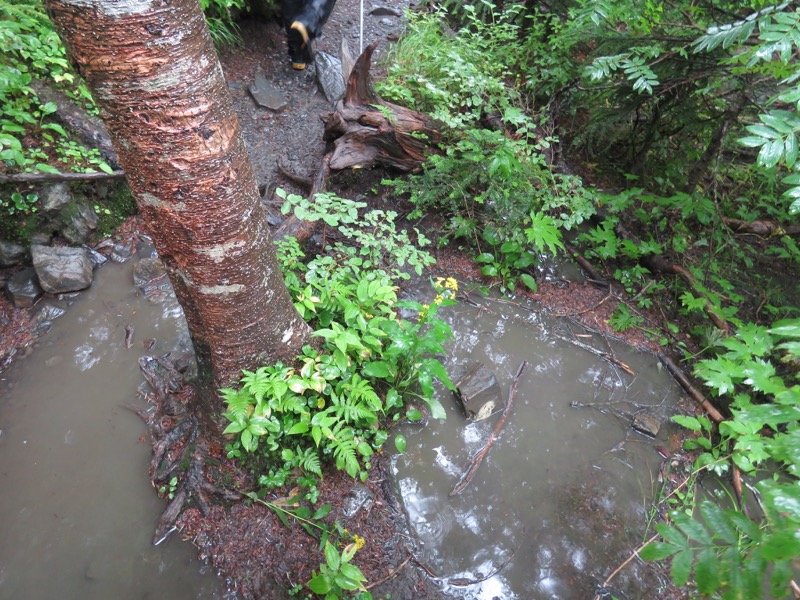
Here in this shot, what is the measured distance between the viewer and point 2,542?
2523 millimetres

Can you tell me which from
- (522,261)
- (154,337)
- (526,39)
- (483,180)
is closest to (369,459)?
(154,337)

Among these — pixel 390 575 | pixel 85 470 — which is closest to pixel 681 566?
pixel 390 575

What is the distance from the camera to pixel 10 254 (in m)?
3.67

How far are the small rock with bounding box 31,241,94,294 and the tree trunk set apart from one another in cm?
201

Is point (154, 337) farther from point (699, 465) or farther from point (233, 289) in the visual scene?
point (699, 465)

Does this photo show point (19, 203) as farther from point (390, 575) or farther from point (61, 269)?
point (390, 575)

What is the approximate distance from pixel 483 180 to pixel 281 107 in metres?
2.98

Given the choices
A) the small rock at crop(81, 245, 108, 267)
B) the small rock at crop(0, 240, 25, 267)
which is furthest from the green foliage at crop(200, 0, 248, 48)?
the small rock at crop(0, 240, 25, 267)

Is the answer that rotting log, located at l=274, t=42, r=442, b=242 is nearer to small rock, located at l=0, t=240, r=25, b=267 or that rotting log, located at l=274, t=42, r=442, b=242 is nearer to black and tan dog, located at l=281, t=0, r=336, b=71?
black and tan dog, located at l=281, t=0, r=336, b=71

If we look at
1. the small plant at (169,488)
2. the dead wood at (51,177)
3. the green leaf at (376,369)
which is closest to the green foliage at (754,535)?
the green leaf at (376,369)

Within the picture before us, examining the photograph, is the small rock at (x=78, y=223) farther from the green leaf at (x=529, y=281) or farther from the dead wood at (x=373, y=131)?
the green leaf at (x=529, y=281)

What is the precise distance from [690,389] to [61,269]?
211 inches

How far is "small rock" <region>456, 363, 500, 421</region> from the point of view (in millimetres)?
3270

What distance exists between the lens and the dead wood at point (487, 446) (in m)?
2.97
